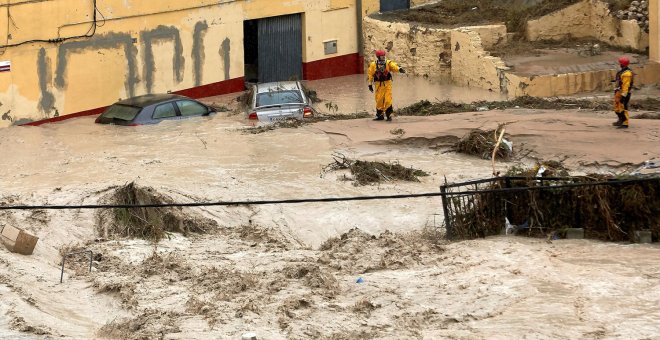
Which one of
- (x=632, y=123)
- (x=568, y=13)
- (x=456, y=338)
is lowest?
(x=456, y=338)

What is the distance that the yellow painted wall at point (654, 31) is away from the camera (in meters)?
25.0

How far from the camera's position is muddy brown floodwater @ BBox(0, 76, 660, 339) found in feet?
36.1

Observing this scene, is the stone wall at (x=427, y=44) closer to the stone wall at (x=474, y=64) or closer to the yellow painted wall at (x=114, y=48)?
the stone wall at (x=474, y=64)

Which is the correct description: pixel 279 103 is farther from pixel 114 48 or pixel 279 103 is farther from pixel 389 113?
pixel 114 48

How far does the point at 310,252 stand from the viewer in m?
14.1

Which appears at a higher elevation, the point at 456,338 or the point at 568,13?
the point at 568,13

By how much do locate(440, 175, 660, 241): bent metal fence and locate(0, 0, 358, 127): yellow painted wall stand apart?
43.3ft

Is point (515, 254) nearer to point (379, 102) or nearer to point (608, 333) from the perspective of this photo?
point (608, 333)

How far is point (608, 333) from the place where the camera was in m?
10.4

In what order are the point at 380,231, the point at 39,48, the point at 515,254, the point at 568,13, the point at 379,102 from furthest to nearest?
the point at 568,13
the point at 39,48
the point at 379,102
the point at 380,231
the point at 515,254

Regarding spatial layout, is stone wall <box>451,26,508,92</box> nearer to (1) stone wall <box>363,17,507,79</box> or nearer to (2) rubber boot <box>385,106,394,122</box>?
(1) stone wall <box>363,17,507,79</box>

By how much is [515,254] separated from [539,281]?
1054 mm

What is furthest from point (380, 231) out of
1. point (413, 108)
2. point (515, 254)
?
point (413, 108)

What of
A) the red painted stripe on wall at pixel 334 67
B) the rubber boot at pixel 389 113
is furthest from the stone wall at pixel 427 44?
the rubber boot at pixel 389 113
